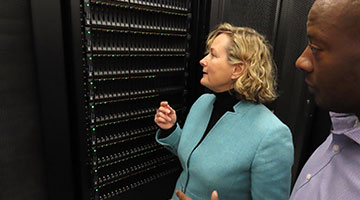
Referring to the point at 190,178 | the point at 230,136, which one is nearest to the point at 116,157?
the point at 190,178

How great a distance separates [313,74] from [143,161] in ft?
3.95

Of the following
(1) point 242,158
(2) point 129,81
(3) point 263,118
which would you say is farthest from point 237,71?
(2) point 129,81

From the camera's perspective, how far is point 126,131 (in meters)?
1.37

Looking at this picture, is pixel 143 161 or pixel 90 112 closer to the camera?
pixel 90 112

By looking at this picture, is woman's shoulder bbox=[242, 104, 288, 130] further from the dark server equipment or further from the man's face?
the dark server equipment

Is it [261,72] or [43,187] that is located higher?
[261,72]

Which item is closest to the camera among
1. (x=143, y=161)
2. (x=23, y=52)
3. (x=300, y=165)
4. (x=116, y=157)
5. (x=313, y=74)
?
(x=313, y=74)

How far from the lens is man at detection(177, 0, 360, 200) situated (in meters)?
0.44

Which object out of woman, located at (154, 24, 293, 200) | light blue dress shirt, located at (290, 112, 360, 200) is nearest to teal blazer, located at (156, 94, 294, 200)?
woman, located at (154, 24, 293, 200)

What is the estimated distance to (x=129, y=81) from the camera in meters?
1.30

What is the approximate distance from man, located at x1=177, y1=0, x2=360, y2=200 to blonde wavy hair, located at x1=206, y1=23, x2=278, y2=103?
1.37 ft

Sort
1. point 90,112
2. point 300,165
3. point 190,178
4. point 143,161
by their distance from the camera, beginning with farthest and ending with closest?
1. point 300,165
2. point 143,161
3. point 90,112
4. point 190,178

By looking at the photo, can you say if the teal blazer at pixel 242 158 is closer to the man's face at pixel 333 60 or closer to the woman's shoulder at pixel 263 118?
the woman's shoulder at pixel 263 118

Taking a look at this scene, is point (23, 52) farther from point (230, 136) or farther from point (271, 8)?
point (271, 8)
